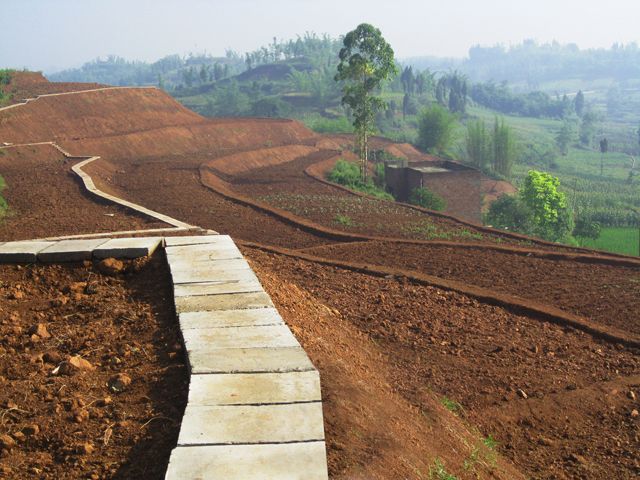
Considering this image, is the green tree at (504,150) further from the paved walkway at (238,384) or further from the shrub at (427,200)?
the paved walkway at (238,384)

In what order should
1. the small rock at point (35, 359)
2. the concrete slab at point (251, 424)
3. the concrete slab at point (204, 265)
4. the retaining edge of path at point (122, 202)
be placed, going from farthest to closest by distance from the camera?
the retaining edge of path at point (122, 202), the concrete slab at point (204, 265), the small rock at point (35, 359), the concrete slab at point (251, 424)

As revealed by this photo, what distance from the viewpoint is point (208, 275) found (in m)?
4.80

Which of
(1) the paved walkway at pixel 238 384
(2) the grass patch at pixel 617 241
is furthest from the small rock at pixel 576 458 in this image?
(2) the grass patch at pixel 617 241

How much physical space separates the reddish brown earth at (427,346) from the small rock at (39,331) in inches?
3.4

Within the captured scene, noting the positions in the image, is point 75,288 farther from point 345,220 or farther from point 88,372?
point 345,220

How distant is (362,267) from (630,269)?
667cm

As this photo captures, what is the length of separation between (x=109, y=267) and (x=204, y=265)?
934 millimetres

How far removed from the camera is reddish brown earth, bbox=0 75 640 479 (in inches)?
121

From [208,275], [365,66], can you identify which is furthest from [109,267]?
[365,66]

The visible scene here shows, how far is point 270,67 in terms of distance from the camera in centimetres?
12356

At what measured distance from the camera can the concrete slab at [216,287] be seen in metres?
4.38

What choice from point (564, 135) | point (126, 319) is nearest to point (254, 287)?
point (126, 319)

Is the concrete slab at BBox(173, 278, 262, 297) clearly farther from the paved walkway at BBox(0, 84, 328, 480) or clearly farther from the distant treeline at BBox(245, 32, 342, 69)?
the distant treeline at BBox(245, 32, 342, 69)

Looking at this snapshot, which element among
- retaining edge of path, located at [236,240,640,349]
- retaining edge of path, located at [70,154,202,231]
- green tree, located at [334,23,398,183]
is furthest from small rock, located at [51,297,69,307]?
green tree, located at [334,23,398,183]
